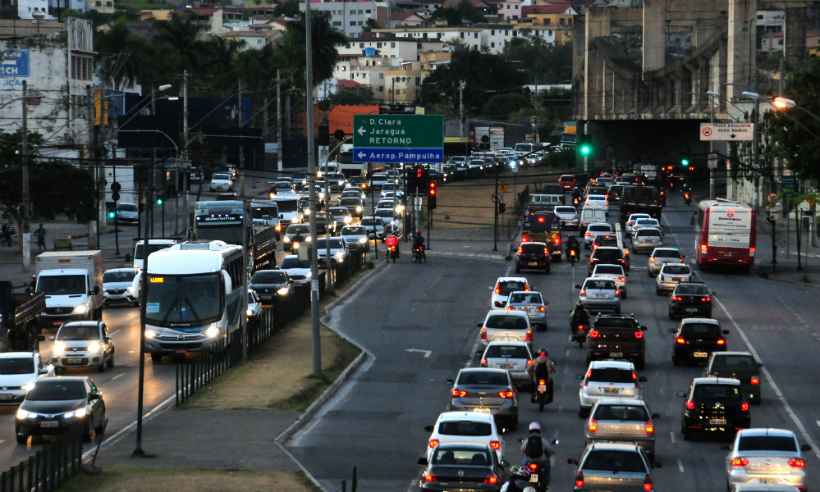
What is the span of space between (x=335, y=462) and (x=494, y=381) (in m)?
5.69

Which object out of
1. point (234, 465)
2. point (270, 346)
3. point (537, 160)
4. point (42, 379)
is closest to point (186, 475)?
point (234, 465)

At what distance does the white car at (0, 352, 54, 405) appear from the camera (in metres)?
40.3

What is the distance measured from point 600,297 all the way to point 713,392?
23.4 m

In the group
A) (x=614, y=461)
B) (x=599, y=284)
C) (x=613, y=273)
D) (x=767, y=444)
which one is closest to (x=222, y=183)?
(x=613, y=273)

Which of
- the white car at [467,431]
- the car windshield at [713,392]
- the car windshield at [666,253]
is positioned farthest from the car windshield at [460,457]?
the car windshield at [666,253]

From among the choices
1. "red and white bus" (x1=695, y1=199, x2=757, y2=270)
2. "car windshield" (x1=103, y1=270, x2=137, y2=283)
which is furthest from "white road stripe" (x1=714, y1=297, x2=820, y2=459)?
"car windshield" (x1=103, y1=270, x2=137, y2=283)

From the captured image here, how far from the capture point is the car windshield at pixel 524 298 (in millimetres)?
57625

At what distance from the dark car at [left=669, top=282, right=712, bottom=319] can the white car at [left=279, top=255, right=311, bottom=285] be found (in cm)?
1604

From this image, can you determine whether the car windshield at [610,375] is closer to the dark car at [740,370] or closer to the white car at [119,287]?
the dark car at [740,370]

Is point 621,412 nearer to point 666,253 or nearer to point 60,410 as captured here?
point 60,410

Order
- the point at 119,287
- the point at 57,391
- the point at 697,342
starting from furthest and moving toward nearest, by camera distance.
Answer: the point at 119,287, the point at 697,342, the point at 57,391

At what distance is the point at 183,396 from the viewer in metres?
41.9

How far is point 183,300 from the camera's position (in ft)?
163

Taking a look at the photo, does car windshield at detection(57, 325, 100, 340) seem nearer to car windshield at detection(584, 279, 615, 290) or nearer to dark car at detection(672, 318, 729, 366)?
dark car at detection(672, 318, 729, 366)
